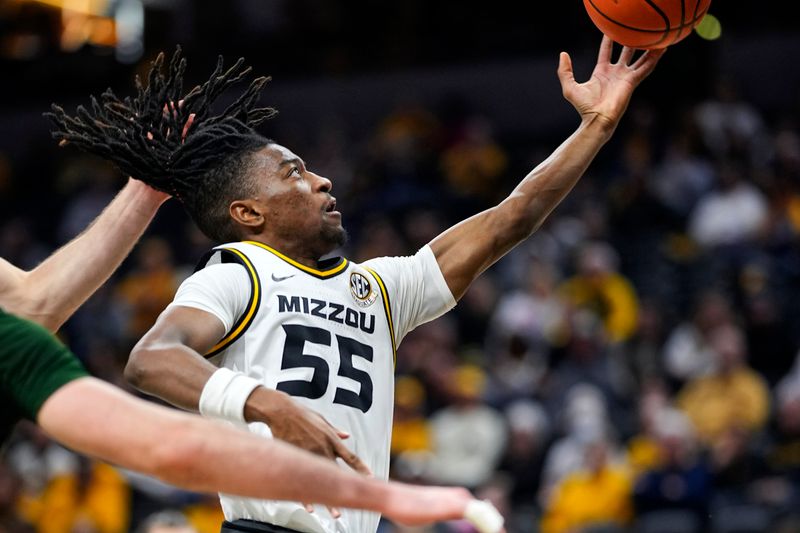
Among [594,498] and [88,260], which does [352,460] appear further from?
[594,498]

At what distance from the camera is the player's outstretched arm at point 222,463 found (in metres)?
2.58

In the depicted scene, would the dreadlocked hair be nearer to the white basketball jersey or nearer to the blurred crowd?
the white basketball jersey

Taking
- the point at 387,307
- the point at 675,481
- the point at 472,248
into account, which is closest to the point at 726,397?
the point at 675,481

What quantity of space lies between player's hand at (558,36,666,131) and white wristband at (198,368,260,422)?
1999 mm

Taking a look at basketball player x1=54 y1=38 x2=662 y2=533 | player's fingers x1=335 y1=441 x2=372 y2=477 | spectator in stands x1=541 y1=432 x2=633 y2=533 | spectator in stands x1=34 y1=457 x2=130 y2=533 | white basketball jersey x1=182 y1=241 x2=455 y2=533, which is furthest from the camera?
spectator in stands x1=34 y1=457 x2=130 y2=533

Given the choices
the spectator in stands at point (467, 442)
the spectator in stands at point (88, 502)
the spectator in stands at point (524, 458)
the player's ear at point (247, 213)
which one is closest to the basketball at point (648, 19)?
the player's ear at point (247, 213)

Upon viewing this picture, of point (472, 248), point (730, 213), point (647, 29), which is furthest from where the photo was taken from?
point (730, 213)

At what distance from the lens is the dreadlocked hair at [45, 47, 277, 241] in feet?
15.0

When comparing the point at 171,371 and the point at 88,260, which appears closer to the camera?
the point at 171,371

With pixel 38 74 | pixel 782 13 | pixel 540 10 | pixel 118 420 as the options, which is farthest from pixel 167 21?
pixel 118 420

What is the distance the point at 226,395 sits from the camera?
3.59m

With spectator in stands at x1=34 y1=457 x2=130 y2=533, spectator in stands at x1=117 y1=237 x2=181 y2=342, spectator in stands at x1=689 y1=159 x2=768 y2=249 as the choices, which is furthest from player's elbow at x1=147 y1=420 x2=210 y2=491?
spectator in stands at x1=117 y1=237 x2=181 y2=342

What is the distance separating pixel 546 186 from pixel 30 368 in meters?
2.53

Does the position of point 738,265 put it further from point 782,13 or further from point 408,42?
point 408,42
